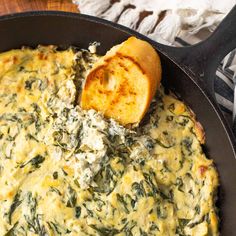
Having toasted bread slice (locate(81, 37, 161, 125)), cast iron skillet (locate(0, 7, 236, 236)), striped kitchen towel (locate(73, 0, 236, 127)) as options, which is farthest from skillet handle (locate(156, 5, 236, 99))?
striped kitchen towel (locate(73, 0, 236, 127))

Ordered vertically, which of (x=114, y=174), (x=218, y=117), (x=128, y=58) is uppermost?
(x=128, y=58)

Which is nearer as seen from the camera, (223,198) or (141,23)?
(223,198)

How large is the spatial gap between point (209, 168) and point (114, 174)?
47cm

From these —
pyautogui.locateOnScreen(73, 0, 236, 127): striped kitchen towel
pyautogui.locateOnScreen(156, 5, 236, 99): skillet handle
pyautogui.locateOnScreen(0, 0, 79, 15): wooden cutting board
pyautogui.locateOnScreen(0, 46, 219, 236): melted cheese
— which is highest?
pyautogui.locateOnScreen(156, 5, 236, 99): skillet handle

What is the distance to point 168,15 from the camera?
308 cm

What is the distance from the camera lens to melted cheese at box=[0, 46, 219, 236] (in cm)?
248

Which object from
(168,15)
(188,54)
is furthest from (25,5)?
(188,54)

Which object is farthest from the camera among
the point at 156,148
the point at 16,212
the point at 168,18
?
the point at 168,18

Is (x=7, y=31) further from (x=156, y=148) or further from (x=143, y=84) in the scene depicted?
(x=156, y=148)

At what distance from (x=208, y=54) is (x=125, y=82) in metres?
0.40

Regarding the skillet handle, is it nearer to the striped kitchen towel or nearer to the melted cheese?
the melted cheese

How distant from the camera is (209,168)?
2.69 metres

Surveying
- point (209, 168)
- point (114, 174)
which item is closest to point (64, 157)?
point (114, 174)

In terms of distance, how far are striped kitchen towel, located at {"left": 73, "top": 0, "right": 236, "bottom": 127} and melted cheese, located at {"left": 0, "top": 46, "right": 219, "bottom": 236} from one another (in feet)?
1.41
